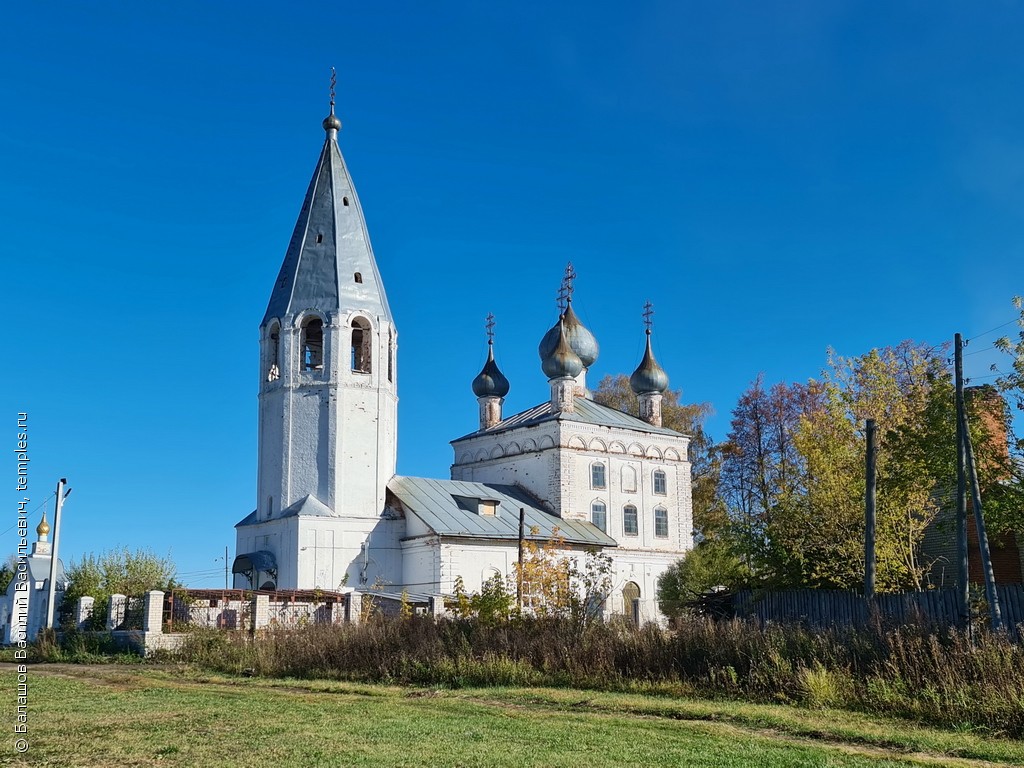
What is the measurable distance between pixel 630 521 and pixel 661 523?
60.3 inches

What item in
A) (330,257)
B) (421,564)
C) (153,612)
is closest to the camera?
(153,612)

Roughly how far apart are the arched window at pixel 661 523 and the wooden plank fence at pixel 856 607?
1801 cm

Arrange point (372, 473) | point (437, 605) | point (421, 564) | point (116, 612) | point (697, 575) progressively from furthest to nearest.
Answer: point (372, 473), point (421, 564), point (697, 575), point (437, 605), point (116, 612)

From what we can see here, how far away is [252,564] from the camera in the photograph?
3381 cm

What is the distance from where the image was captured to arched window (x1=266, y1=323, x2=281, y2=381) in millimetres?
36125

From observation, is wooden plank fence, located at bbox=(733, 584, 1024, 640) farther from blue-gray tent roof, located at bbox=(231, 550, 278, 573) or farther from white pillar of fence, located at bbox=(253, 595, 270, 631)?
blue-gray tent roof, located at bbox=(231, 550, 278, 573)

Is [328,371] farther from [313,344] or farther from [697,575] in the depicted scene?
[697,575]

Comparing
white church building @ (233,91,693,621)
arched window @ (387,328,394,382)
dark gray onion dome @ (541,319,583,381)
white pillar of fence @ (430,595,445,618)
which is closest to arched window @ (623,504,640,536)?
white church building @ (233,91,693,621)

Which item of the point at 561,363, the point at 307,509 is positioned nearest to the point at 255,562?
the point at 307,509

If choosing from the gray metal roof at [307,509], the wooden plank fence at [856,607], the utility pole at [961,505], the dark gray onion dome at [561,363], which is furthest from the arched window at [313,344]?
the utility pole at [961,505]

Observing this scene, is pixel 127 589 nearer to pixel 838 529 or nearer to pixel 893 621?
pixel 838 529

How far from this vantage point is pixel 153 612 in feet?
75.6

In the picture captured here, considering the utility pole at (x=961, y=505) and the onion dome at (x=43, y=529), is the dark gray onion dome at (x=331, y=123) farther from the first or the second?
the utility pole at (x=961, y=505)

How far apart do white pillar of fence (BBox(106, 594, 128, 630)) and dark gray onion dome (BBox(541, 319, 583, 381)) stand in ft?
64.5
